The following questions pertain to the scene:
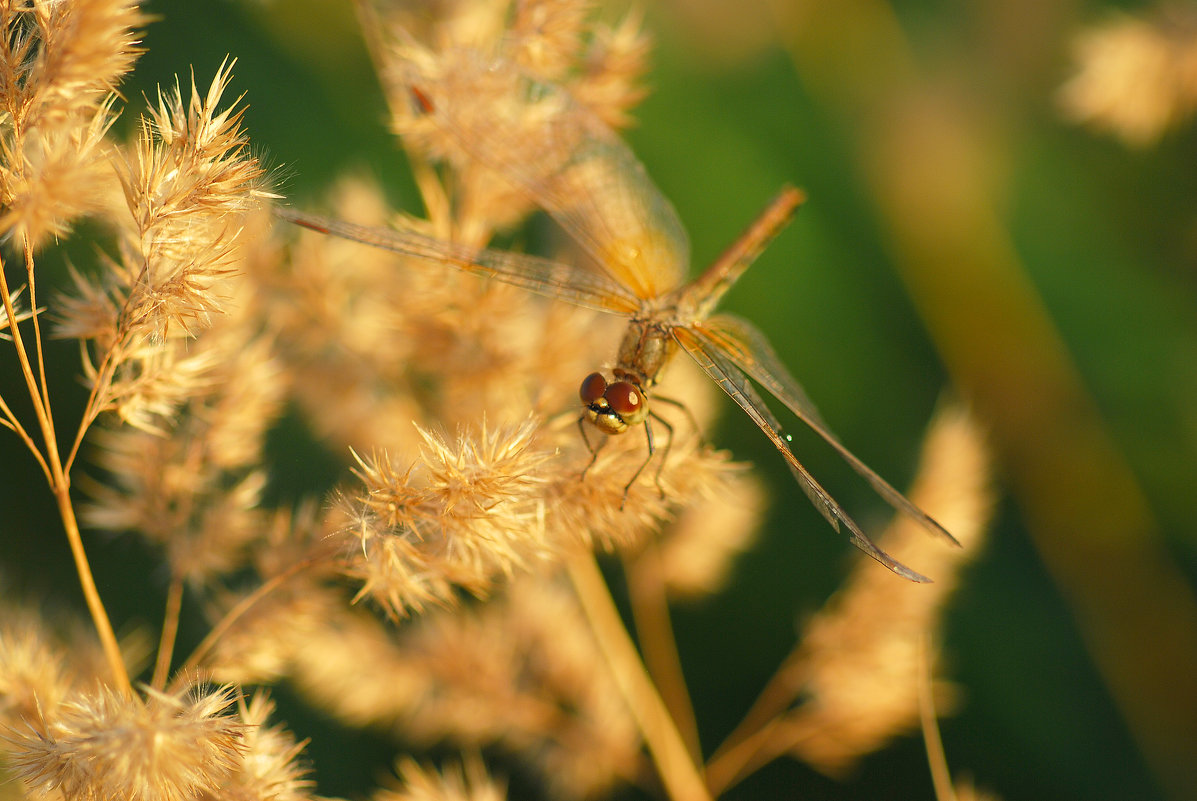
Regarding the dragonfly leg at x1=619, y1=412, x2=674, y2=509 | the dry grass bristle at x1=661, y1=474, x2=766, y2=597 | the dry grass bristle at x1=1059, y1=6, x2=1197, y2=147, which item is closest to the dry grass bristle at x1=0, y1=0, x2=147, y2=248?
the dragonfly leg at x1=619, y1=412, x2=674, y2=509

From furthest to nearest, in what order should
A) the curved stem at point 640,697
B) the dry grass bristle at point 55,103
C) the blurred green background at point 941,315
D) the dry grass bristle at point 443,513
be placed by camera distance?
the blurred green background at point 941,315 → the curved stem at point 640,697 → the dry grass bristle at point 443,513 → the dry grass bristle at point 55,103

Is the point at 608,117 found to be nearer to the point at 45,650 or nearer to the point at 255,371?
the point at 255,371

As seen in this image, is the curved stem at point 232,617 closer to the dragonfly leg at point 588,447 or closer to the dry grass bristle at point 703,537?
the dragonfly leg at point 588,447

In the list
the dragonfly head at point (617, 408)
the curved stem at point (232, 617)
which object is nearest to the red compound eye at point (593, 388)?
the dragonfly head at point (617, 408)

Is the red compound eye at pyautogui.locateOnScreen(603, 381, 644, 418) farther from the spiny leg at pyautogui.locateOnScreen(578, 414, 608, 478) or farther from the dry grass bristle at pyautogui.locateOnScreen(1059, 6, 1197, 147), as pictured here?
the dry grass bristle at pyautogui.locateOnScreen(1059, 6, 1197, 147)

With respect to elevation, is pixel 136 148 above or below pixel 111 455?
above

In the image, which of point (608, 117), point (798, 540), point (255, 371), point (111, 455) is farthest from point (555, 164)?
point (798, 540)
